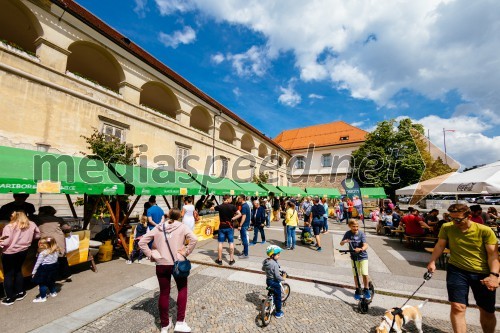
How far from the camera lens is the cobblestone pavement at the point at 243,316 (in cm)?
376

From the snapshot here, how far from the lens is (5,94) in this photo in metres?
10.0

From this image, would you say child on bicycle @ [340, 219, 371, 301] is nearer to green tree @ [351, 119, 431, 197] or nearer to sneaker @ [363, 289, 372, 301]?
sneaker @ [363, 289, 372, 301]

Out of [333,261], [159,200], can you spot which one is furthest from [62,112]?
[333,261]

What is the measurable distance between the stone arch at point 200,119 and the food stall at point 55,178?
15.5 metres

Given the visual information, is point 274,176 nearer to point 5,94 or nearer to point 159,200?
point 159,200

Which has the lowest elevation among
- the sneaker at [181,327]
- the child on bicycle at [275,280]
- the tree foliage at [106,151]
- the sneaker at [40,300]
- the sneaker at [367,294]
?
the sneaker at [40,300]

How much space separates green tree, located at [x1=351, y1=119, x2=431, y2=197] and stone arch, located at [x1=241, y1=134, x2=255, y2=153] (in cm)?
1594

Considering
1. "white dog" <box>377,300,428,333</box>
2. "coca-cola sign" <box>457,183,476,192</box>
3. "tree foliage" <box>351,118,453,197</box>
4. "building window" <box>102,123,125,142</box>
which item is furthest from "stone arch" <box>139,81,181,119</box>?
"tree foliage" <box>351,118,453,197</box>

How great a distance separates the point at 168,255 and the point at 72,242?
3870 millimetres

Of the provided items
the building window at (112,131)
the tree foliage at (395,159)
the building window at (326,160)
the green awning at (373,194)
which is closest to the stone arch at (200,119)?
the building window at (112,131)

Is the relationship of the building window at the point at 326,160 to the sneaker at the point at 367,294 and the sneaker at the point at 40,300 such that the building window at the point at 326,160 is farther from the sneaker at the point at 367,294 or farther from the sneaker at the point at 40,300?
the sneaker at the point at 40,300

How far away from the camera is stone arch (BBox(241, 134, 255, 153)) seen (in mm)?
30031

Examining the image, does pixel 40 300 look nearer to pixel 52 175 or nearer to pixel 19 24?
pixel 52 175

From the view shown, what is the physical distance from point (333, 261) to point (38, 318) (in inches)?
291
